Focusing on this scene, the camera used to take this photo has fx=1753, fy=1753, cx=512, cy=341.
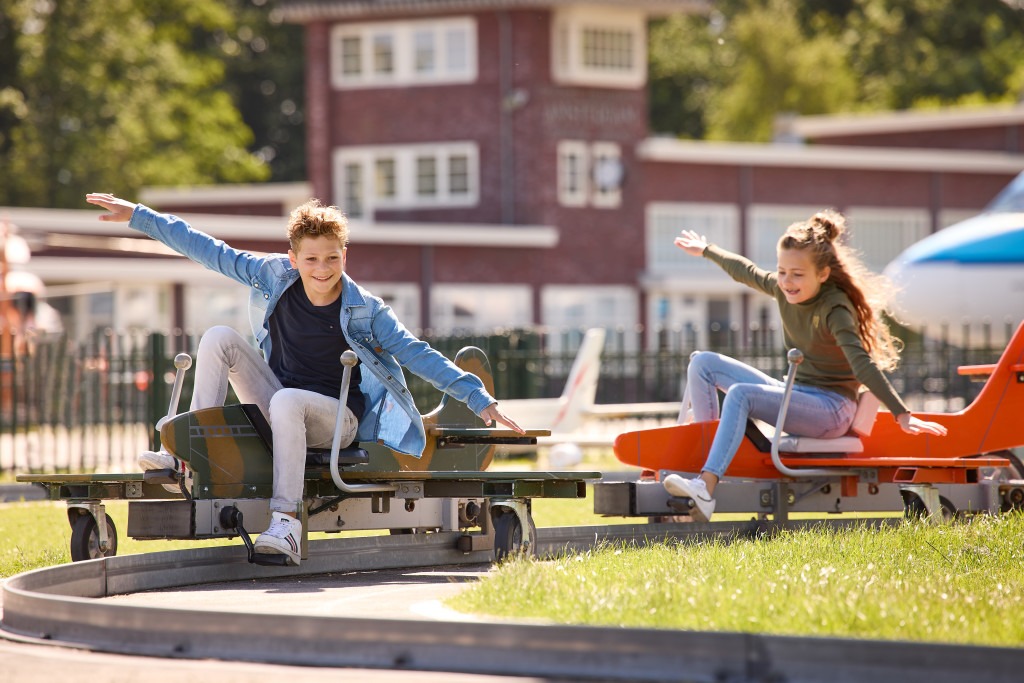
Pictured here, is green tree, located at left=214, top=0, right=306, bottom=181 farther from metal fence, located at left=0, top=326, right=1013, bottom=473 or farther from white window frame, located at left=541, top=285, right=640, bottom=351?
metal fence, located at left=0, top=326, right=1013, bottom=473

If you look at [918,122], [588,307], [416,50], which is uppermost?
[416,50]

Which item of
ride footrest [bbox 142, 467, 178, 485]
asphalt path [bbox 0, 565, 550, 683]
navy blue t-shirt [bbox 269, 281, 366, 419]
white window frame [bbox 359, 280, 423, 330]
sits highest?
white window frame [bbox 359, 280, 423, 330]

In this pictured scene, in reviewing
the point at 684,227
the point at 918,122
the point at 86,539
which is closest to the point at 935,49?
the point at 918,122

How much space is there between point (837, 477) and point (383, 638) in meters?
5.07

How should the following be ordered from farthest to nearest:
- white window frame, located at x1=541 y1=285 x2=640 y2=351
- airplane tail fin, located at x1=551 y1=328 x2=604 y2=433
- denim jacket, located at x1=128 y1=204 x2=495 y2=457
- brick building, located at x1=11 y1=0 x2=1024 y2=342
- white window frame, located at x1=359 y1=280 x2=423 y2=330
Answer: white window frame, located at x1=541 y1=285 x2=640 y2=351
brick building, located at x1=11 y1=0 x2=1024 y2=342
white window frame, located at x1=359 y1=280 x2=423 y2=330
airplane tail fin, located at x1=551 y1=328 x2=604 y2=433
denim jacket, located at x1=128 y1=204 x2=495 y2=457

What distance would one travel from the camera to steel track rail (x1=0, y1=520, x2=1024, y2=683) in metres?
5.45

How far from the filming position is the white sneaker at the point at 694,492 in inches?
381

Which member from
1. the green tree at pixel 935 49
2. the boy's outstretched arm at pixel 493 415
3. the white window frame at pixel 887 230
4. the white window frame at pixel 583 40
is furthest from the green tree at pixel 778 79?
the boy's outstretched arm at pixel 493 415

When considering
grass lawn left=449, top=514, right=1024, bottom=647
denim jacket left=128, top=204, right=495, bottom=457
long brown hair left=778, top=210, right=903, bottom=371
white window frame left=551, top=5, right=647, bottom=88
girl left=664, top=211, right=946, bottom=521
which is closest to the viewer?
grass lawn left=449, top=514, right=1024, bottom=647

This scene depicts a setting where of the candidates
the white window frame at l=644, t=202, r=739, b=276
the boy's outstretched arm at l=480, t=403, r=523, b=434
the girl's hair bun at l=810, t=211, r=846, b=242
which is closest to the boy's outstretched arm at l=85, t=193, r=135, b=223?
the boy's outstretched arm at l=480, t=403, r=523, b=434

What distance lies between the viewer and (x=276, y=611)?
23.9 ft

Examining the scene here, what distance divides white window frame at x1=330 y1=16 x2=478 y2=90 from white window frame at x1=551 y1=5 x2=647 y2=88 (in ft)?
7.07

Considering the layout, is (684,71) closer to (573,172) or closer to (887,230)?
(887,230)

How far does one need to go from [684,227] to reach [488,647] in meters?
43.6
